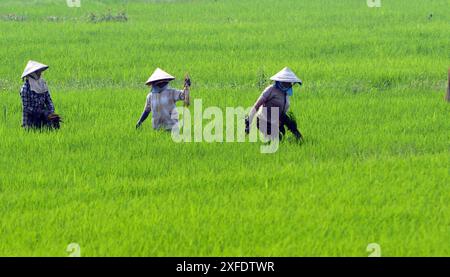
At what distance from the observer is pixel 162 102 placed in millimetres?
11211

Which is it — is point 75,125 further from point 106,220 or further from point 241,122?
point 106,220

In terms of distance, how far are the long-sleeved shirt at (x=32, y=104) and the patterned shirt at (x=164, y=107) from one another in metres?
1.11

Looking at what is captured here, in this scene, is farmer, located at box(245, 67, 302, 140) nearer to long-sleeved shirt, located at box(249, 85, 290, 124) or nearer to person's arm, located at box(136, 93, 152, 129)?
long-sleeved shirt, located at box(249, 85, 290, 124)

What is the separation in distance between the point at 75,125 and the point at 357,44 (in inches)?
337

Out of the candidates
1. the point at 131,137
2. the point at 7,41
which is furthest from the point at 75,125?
the point at 7,41

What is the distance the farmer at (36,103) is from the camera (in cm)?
1131

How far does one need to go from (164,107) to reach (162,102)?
0.06 m

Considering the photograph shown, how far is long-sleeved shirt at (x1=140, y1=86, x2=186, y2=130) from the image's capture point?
36.8 ft

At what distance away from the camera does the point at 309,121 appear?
1198 cm
